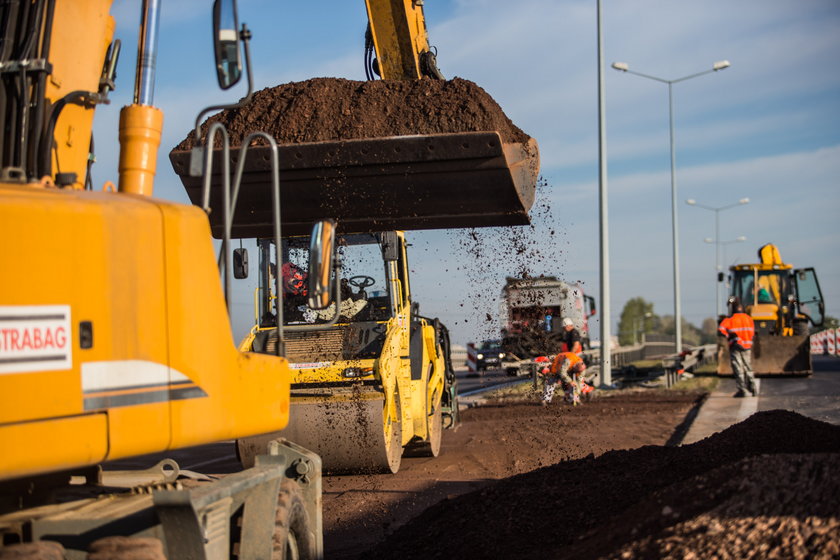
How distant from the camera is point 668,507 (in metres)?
4.80

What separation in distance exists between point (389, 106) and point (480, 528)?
11.3 feet

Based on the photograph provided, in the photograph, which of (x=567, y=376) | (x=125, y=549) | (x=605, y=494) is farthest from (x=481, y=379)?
(x=125, y=549)

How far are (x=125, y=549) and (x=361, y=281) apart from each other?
25.8 ft

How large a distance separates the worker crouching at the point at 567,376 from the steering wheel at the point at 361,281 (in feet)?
23.9

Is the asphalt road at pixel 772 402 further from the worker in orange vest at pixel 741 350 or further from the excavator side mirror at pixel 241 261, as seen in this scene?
the excavator side mirror at pixel 241 261

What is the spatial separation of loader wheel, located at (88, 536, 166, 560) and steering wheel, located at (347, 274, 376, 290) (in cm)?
774

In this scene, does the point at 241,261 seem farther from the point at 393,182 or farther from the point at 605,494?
the point at 605,494

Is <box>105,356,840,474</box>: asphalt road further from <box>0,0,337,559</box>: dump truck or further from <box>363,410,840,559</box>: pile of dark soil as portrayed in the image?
<box>0,0,337,559</box>: dump truck

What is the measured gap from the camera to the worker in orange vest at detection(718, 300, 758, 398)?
17.4 meters

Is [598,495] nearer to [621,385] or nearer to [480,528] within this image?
[480,528]

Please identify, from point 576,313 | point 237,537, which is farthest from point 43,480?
point 576,313

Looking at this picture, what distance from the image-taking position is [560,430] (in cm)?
1426

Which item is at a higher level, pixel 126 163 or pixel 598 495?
pixel 126 163

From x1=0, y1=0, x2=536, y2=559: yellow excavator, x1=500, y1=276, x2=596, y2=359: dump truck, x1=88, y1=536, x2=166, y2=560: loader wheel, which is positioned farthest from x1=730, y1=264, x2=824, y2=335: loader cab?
x1=88, y1=536, x2=166, y2=560: loader wheel
